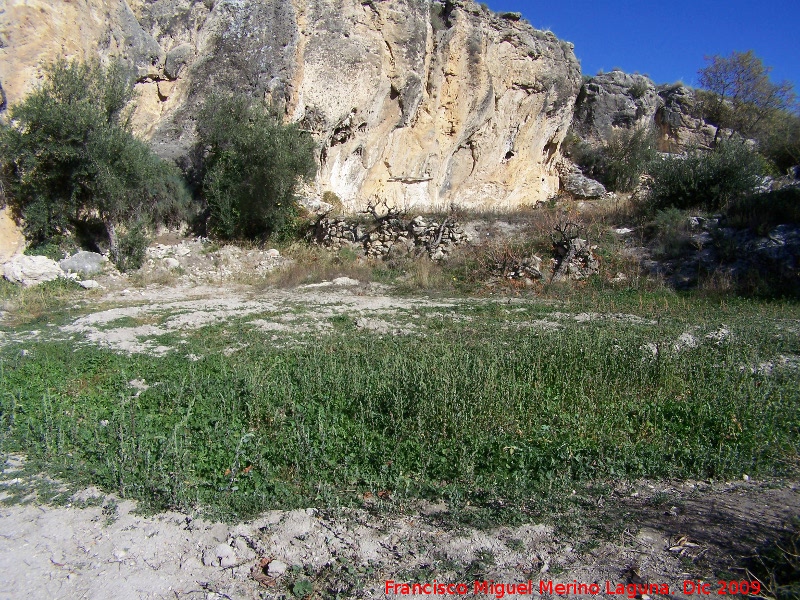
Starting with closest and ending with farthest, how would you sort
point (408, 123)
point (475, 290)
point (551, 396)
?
point (551, 396) < point (475, 290) < point (408, 123)

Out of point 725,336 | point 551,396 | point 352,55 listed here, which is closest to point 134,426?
point 551,396

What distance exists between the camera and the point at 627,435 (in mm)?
5020

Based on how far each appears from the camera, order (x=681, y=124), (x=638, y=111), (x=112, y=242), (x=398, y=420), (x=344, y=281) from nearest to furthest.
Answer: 1. (x=398, y=420)
2. (x=344, y=281)
3. (x=112, y=242)
4. (x=638, y=111)
5. (x=681, y=124)

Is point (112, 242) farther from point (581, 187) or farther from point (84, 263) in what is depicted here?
point (581, 187)

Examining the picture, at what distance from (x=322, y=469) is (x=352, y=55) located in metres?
17.7

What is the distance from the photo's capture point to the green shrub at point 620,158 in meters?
26.0

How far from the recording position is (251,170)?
1691 centimetres

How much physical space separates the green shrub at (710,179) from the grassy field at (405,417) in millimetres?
9935

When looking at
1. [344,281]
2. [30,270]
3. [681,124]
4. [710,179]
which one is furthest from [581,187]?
[30,270]

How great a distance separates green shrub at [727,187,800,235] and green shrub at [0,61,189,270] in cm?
1611

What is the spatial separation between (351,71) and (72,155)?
9476 millimetres

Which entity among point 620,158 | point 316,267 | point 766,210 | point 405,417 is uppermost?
point 620,158

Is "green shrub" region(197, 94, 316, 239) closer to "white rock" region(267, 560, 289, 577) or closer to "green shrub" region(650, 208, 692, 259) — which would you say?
"green shrub" region(650, 208, 692, 259)

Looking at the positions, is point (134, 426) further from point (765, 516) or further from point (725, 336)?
point (725, 336)
